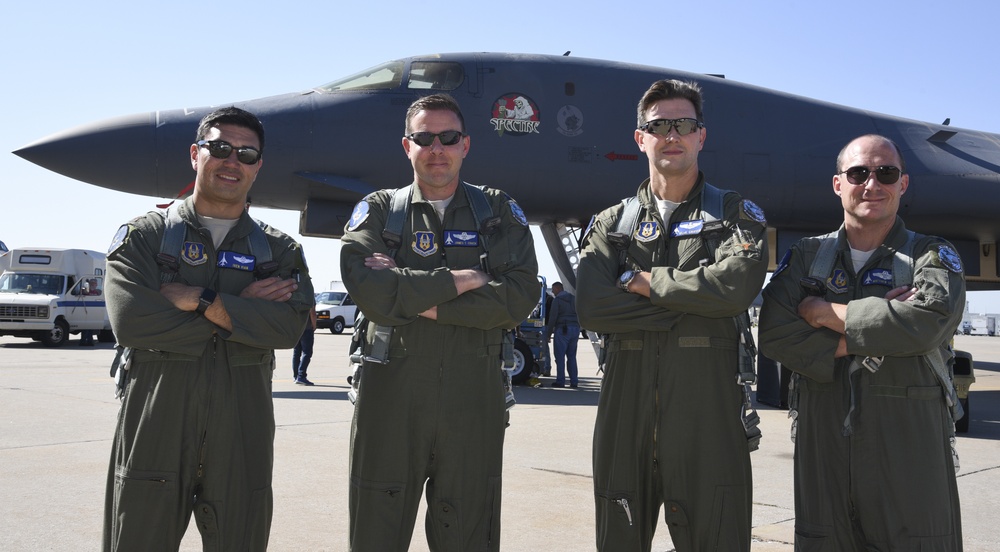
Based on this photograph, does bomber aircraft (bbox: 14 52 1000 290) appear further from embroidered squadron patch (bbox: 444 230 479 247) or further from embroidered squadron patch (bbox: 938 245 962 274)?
embroidered squadron patch (bbox: 938 245 962 274)

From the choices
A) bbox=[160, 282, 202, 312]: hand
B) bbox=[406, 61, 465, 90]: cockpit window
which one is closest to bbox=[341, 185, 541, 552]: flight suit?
bbox=[160, 282, 202, 312]: hand

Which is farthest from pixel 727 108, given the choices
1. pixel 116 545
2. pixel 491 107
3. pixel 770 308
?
pixel 116 545

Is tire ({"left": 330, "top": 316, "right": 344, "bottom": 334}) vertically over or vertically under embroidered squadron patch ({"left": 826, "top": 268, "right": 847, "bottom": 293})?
under

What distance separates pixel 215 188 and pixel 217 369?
71cm

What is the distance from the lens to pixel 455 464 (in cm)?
327

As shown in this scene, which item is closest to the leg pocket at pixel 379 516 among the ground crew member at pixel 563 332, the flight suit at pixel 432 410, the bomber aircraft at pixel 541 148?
the flight suit at pixel 432 410

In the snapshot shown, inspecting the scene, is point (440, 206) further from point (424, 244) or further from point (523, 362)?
point (523, 362)

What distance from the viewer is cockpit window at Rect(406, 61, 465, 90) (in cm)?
930

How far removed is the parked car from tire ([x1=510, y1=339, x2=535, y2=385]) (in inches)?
805

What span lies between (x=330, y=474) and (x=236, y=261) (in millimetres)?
2993

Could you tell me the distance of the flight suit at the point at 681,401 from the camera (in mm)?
3229

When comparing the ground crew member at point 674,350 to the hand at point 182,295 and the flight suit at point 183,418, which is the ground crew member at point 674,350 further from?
the hand at point 182,295

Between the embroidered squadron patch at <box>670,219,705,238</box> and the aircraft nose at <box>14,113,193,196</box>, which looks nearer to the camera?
the embroidered squadron patch at <box>670,219,705,238</box>

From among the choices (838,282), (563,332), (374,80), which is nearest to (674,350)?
(838,282)
